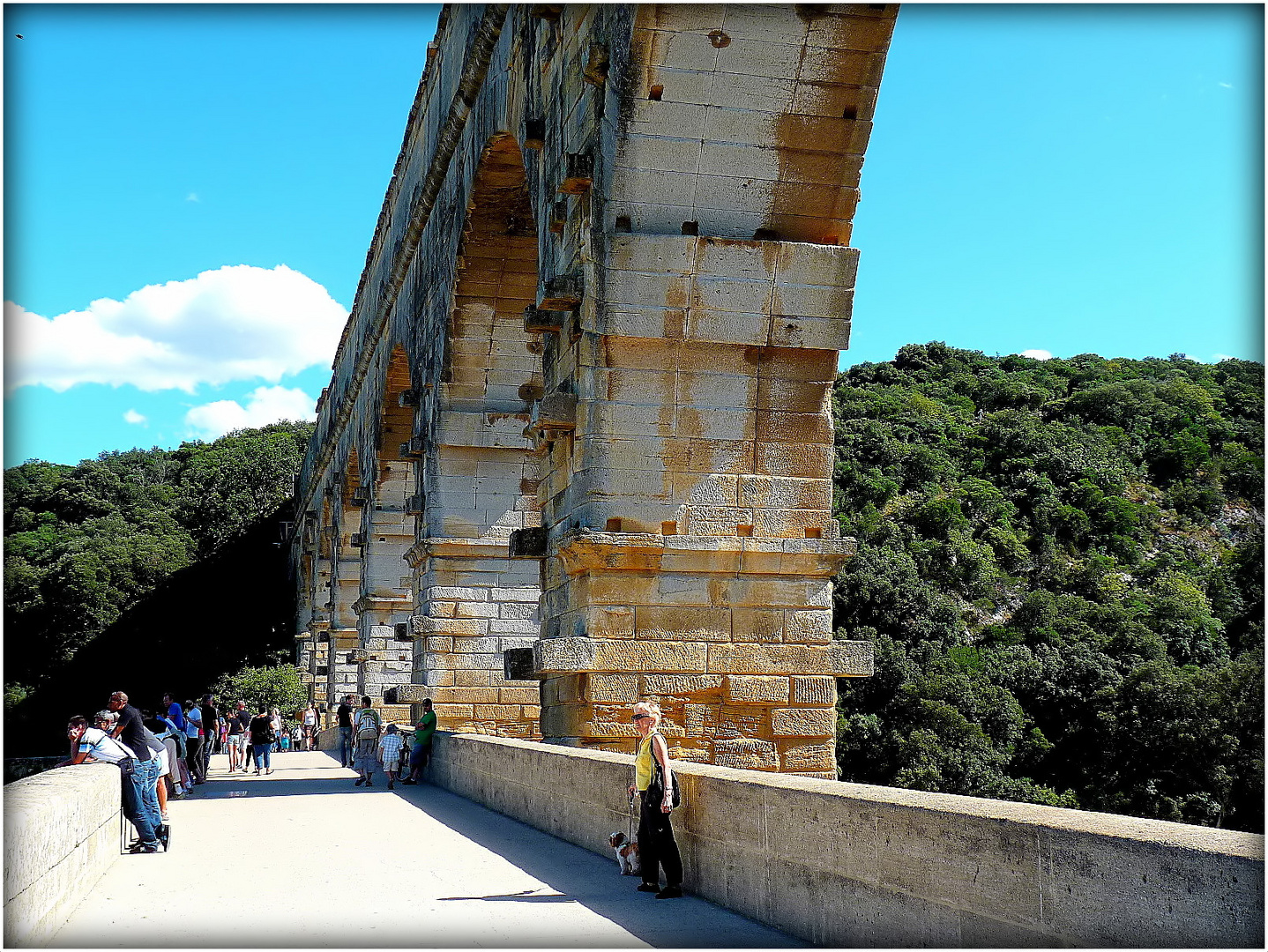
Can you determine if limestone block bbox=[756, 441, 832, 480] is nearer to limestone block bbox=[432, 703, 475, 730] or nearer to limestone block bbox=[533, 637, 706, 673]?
limestone block bbox=[533, 637, 706, 673]

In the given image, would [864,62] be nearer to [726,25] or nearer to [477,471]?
[726,25]

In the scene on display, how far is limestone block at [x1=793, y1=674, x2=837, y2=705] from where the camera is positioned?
8461 millimetres

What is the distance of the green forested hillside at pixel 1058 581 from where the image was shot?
27062 mm

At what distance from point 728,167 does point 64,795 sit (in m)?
5.31

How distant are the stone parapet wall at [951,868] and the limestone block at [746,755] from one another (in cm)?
199

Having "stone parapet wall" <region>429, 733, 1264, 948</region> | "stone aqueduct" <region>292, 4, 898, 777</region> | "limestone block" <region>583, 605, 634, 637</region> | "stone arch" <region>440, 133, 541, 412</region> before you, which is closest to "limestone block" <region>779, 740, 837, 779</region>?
"stone aqueduct" <region>292, 4, 898, 777</region>

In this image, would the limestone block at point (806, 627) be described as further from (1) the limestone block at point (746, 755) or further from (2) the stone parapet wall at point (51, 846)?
(2) the stone parapet wall at point (51, 846)

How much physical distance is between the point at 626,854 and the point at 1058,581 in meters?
→ 34.0

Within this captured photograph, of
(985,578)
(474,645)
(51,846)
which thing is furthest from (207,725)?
(985,578)

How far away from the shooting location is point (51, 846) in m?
4.98

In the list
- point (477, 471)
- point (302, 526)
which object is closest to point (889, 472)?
point (302, 526)

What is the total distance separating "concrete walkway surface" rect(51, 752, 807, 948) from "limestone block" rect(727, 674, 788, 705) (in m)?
1.53

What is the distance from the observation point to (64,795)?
17.8 ft

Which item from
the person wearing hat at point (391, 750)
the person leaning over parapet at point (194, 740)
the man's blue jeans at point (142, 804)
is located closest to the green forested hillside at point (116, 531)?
the person leaning over parapet at point (194, 740)
